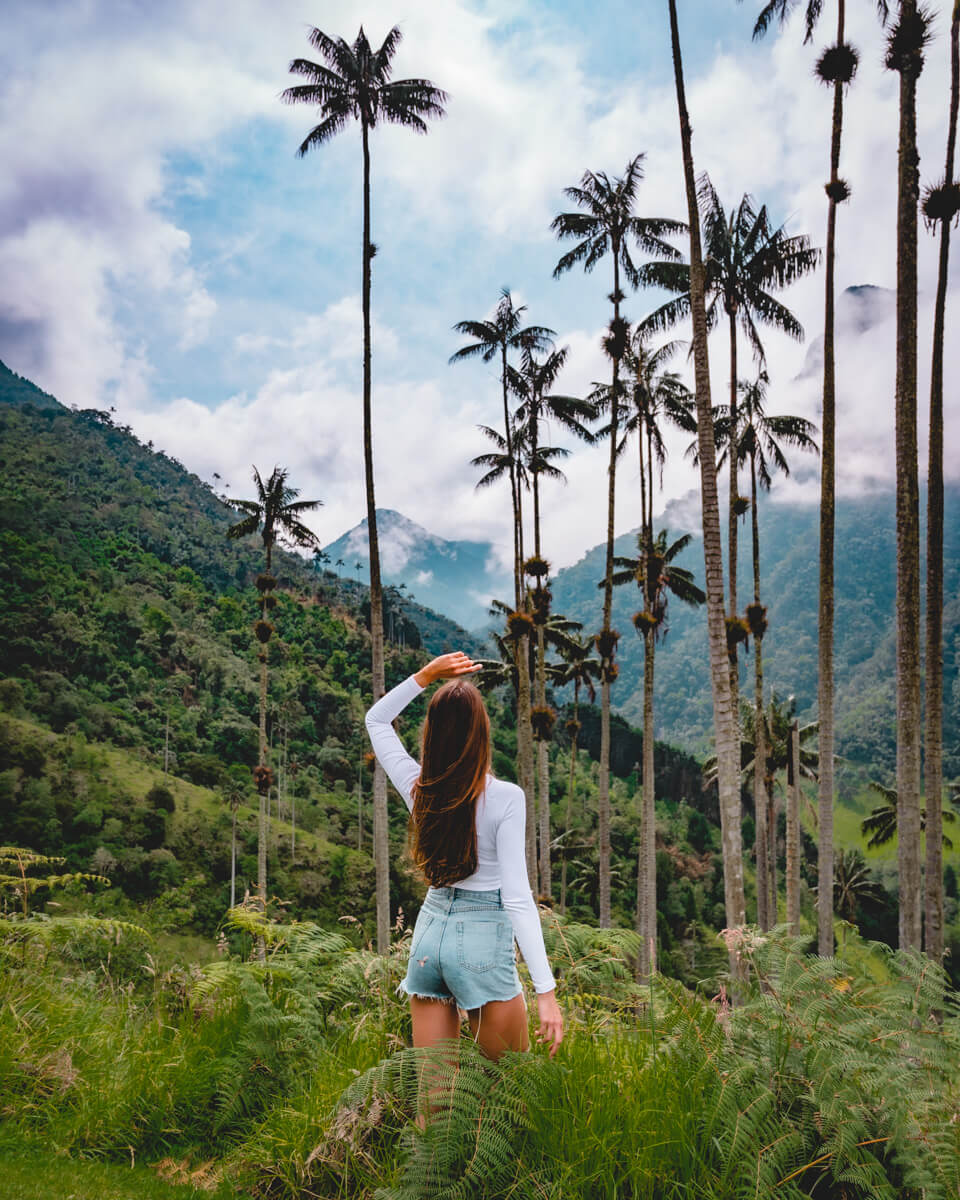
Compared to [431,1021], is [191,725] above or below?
below

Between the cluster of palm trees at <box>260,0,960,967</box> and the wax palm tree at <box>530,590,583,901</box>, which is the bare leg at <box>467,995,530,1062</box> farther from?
the wax palm tree at <box>530,590,583,901</box>

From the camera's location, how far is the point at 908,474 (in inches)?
382

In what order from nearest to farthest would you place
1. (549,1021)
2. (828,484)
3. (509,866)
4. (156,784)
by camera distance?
1. (549,1021)
2. (509,866)
3. (828,484)
4. (156,784)

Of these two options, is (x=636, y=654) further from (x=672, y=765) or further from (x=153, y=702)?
(x=153, y=702)

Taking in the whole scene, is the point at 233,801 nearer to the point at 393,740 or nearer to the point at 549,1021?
the point at 393,740

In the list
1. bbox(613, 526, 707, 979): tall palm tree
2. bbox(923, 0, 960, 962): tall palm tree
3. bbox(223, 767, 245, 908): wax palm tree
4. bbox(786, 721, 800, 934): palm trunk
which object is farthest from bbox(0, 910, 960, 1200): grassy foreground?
bbox(223, 767, 245, 908): wax palm tree

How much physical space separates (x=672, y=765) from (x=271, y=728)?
1597 inches

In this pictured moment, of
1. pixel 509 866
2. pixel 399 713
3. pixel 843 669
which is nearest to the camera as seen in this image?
pixel 509 866

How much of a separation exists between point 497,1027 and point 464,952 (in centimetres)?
29

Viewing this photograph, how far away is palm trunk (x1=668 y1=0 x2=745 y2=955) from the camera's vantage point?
930 centimetres

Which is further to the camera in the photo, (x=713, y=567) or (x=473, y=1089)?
(x=713, y=567)

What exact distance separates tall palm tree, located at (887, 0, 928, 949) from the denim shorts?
8.95 metres

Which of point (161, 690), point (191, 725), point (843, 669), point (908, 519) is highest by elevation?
point (908, 519)

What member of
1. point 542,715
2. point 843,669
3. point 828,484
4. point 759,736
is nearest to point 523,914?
point 828,484
